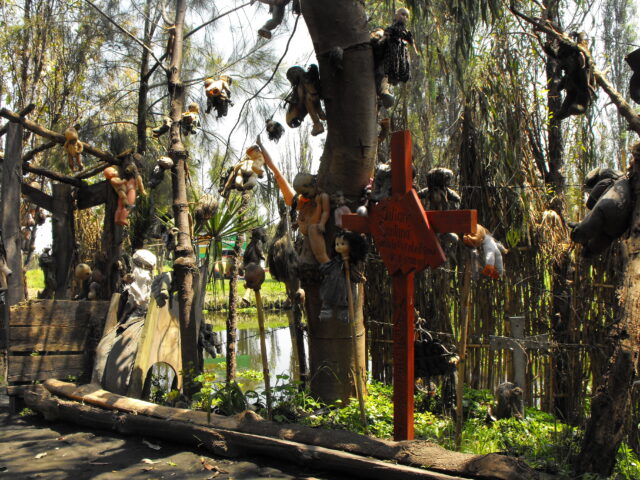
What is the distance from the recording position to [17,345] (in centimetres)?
614

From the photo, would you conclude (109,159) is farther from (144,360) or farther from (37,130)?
(144,360)

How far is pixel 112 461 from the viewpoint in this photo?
14.5 feet

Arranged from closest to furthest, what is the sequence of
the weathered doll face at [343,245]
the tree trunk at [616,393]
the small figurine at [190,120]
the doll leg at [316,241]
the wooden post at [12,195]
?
the tree trunk at [616,393], the weathered doll face at [343,245], the doll leg at [316,241], the small figurine at [190,120], the wooden post at [12,195]

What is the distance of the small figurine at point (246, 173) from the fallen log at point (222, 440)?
7.49 feet

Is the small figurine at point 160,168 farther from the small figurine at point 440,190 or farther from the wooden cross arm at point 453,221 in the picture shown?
the wooden cross arm at point 453,221

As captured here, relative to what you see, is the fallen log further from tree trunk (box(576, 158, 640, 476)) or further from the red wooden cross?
tree trunk (box(576, 158, 640, 476))

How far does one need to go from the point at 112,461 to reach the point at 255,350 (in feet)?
34.5

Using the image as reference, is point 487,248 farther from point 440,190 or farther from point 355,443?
point 355,443

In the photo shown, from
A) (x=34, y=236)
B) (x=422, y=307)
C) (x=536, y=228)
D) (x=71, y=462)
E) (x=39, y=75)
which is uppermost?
(x=39, y=75)

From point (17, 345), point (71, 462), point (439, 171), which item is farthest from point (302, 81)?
point (17, 345)

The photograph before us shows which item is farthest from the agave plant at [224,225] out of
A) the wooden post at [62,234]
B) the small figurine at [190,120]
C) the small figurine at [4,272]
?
the wooden post at [62,234]

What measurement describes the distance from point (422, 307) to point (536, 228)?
1.32 m

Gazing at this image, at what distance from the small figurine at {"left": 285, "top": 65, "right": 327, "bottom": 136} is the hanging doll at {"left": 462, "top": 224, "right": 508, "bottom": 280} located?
178 cm

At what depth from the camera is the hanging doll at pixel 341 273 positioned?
4.43m
